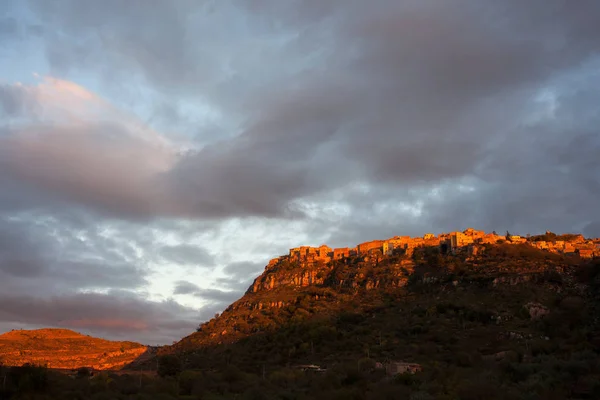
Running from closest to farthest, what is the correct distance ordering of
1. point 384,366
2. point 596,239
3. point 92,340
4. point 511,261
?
point 384,366 < point 511,261 < point 596,239 < point 92,340

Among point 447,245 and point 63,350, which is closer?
point 447,245

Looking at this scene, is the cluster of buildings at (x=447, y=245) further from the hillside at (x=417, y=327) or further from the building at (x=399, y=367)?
the building at (x=399, y=367)

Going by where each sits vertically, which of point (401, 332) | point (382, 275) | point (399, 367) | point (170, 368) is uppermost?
point (382, 275)

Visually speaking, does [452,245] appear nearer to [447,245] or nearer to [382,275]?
[447,245]

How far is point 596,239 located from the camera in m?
102

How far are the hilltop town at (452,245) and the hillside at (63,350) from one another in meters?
44.7

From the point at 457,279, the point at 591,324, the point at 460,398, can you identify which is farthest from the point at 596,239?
the point at 460,398

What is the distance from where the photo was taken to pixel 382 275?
92312 millimetres

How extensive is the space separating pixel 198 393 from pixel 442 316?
3758cm

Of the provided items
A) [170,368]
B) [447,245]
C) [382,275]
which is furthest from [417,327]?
[447,245]

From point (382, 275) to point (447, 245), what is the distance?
1493 centimetres

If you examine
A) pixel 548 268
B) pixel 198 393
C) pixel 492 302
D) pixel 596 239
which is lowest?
pixel 198 393

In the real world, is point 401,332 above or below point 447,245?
below

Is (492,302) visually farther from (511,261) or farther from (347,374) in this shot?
(347,374)
